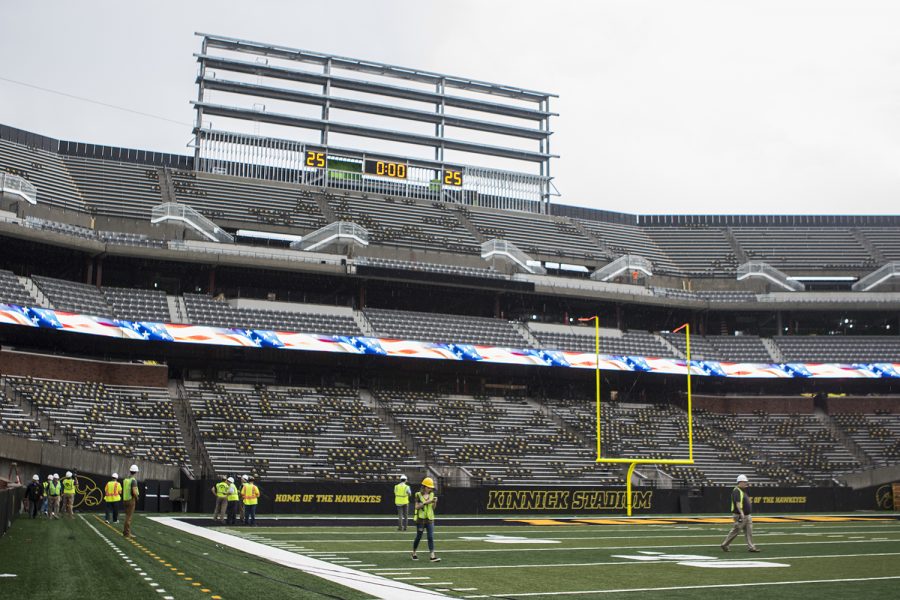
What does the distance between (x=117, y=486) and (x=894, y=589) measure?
60.9 ft

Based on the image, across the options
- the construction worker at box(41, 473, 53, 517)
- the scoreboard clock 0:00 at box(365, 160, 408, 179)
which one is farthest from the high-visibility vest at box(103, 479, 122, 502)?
the scoreboard clock 0:00 at box(365, 160, 408, 179)

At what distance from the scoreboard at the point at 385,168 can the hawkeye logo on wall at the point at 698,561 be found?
1599 inches

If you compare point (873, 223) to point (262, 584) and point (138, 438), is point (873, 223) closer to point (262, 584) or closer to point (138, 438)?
point (138, 438)

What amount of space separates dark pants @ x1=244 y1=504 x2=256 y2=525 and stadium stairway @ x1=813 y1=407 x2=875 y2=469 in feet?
103

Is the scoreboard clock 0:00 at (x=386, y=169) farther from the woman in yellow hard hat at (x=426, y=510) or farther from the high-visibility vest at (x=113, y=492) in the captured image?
the woman in yellow hard hat at (x=426, y=510)

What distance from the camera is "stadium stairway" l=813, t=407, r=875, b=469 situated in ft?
146

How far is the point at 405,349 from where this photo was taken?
4359 cm

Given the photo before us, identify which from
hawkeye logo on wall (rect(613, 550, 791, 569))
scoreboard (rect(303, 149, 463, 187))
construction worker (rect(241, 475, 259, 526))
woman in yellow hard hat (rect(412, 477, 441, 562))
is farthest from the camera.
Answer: scoreboard (rect(303, 149, 463, 187))

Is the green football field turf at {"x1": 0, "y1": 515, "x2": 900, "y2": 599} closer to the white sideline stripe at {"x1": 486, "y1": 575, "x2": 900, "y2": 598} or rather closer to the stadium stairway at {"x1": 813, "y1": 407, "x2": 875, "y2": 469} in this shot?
the white sideline stripe at {"x1": 486, "y1": 575, "x2": 900, "y2": 598}

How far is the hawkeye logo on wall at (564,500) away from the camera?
33438 millimetres

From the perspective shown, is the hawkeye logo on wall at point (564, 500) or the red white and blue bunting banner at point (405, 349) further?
the red white and blue bunting banner at point (405, 349)

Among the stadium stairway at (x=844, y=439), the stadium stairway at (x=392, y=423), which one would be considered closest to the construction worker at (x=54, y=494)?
the stadium stairway at (x=392, y=423)

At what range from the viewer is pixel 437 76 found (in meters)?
58.3

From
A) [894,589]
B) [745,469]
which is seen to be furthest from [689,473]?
[894,589]
